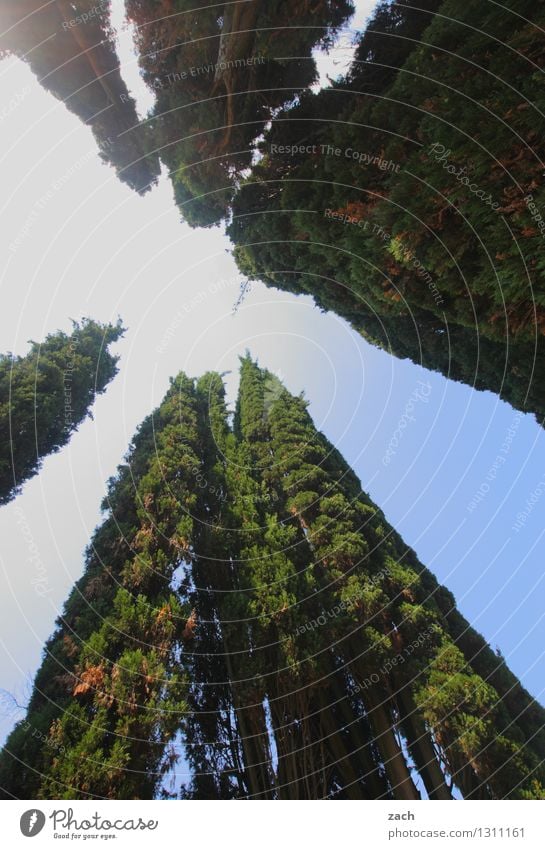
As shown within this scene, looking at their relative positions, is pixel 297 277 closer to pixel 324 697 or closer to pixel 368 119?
pixel 368 119

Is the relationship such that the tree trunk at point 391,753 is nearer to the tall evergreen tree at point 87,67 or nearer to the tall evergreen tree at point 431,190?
the tall evergreen tree at point 431,190

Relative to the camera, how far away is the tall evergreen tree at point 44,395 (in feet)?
34.4

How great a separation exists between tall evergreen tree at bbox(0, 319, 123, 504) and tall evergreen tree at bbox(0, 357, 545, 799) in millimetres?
2595

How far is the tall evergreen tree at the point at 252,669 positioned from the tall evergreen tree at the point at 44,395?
260 centimetres

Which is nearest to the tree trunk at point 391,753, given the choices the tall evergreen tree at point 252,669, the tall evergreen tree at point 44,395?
the tall evergreen tree at point 252,669

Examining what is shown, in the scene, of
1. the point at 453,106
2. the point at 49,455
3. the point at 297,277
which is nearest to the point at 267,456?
the point at 297,277

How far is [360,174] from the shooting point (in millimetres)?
9117

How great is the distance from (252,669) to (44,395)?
9.64 meters
